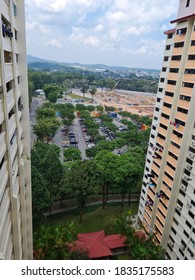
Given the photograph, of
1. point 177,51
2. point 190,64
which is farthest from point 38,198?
point 177,51

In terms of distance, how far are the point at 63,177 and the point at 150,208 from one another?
935cm

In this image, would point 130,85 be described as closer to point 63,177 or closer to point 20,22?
point 63,177

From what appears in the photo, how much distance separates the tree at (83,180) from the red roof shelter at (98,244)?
3896mm

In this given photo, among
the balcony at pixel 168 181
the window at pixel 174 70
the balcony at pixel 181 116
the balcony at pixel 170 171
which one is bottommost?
the balcony at pixel 168 181

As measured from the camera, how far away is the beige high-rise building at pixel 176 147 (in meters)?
15.3

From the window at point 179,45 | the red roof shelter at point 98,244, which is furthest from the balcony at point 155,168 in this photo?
the window at point 179,45

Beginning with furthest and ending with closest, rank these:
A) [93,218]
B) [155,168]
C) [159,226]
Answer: [93,218] < [155,168] < [159,226]

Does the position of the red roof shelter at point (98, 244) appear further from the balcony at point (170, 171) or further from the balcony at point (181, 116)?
the balcony at point (181, 116)

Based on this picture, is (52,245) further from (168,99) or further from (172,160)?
(168,99)

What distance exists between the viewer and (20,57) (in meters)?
10.7

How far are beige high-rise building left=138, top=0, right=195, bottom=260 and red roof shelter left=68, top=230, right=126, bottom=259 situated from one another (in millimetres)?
3548

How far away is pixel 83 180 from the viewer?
2125cm

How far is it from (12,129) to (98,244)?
14.4 metres
